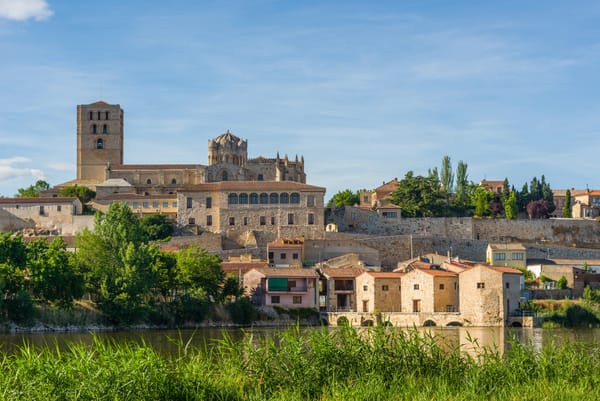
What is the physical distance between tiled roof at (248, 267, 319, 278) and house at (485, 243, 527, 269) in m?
15.4

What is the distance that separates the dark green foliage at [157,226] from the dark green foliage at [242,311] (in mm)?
18298

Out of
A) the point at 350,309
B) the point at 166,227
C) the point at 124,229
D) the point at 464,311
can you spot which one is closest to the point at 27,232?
the point at 166,227

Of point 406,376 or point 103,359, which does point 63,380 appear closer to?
point 103,359

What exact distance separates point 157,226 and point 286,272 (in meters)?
18.0

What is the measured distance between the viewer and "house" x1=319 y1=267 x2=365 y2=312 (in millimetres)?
57469

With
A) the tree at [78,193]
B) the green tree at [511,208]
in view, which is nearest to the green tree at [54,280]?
the tree at [78,193]

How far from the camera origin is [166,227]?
7312cm

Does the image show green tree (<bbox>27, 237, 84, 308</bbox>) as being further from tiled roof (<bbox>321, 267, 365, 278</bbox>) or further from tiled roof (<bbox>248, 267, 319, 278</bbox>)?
tiled roof (<bbox>321, 267, 365, 278</bbox>)

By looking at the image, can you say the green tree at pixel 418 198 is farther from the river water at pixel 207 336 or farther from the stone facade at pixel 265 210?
the river water at pixel 207 336

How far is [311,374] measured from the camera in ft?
67.4

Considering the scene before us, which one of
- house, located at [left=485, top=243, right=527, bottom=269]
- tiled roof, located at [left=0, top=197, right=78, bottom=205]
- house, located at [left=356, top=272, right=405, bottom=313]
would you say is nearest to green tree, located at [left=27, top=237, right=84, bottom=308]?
house, located at [left=356, top=272, right=405, bottom=313]

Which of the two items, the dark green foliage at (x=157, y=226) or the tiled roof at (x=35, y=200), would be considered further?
the tiled roof at (x=35, y=200)

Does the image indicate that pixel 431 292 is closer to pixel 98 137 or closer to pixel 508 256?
pixel 508 256

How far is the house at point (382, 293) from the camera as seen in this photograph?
2146 inches
